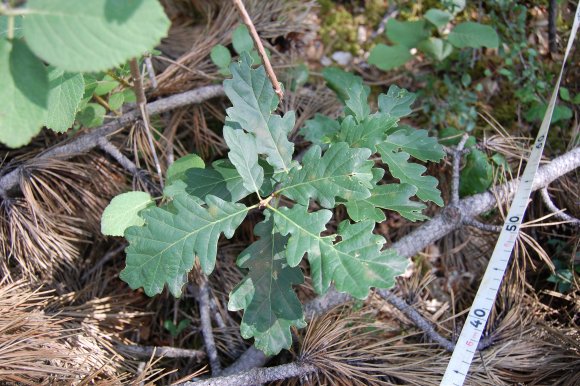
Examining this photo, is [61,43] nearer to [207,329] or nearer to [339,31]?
[207,329]

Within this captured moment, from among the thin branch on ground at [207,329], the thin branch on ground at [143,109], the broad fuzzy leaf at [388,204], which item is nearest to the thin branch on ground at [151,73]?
the thin branch on ground at [143,109]

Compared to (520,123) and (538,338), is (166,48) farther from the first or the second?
(538,338)

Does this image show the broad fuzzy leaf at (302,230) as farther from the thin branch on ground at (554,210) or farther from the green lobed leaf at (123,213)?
the thin branch on ground at (554,210)

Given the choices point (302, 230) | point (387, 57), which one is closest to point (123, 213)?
point (302, 230)

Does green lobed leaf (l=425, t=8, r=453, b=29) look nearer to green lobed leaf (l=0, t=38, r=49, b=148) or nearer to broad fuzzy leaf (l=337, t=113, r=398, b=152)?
broad fuzzy leaf (l=337, t=113, r=398, b=152)

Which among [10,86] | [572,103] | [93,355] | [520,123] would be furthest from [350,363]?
[572,103]

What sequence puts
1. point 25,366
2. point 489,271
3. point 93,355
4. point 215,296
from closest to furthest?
point 25,366 < point 93,355 < point 489,271 < point 215,296

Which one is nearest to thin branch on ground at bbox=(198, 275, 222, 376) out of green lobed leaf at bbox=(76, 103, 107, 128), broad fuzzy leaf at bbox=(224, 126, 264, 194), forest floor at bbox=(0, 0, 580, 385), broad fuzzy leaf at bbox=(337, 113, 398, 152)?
forest floor at bbox=(0, 0, 580, 385)
